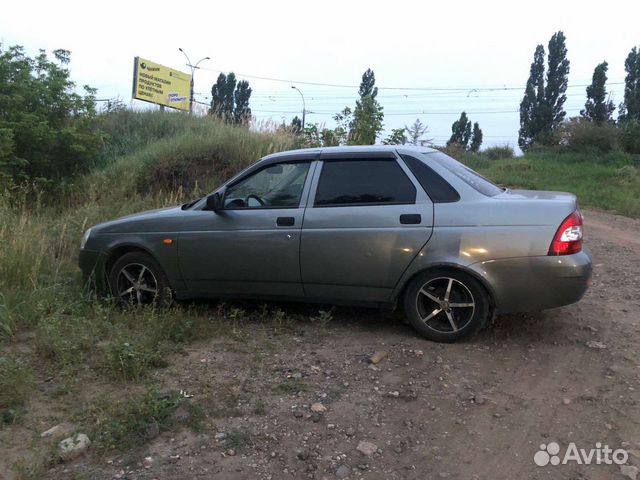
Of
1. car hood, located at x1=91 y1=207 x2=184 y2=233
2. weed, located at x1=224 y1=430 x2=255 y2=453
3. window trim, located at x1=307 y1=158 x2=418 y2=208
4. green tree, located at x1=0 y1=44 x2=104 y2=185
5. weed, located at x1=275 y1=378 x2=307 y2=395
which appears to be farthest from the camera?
green tree, located at x1=0 y1=44 x2=104 y2=185

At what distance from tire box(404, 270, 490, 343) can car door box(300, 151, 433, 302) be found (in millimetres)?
214

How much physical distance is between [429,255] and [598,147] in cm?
2681

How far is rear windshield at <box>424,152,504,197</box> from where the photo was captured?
15.4ft

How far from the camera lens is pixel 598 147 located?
27516mm

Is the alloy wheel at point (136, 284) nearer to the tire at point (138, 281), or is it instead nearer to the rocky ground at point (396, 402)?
the tire at point (138, 281)

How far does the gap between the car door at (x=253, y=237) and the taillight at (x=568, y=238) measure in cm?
204

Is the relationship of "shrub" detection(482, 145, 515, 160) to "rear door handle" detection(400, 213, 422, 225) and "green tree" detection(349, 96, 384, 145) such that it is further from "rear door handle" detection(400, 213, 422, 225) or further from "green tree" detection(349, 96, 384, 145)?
"rear door handle" detection(400, 213, 422, 225)

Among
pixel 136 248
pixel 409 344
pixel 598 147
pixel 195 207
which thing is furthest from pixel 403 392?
pixel 598 147

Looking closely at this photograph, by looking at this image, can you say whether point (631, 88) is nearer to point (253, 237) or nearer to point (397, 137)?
point (397, 137)

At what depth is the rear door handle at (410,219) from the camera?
451cm

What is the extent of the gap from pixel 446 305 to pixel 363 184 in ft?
4.04

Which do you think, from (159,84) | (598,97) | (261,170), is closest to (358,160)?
(261,170)

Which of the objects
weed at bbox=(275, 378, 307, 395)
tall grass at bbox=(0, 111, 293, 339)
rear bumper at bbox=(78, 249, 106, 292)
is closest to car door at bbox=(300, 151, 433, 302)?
weed at bbox=(275, 378, 307, 395)

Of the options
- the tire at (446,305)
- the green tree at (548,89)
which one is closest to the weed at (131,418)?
the tire at (446,305)
